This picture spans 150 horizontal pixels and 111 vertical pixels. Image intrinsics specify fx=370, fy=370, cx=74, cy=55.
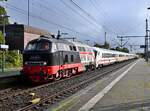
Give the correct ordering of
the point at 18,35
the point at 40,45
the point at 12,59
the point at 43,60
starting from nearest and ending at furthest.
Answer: the point at 43,60, the point at 40,45, the point at 12,59, the point at 18,35

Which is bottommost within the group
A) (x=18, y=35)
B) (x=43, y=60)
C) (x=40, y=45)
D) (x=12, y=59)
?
(x=43, y=60)

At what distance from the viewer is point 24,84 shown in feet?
76.2

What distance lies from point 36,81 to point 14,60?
118 feet

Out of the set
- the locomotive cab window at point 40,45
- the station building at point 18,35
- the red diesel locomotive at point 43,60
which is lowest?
the red diesel locomotive at point 43,60

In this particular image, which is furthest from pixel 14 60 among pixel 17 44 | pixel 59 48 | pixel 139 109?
pixel 139 109

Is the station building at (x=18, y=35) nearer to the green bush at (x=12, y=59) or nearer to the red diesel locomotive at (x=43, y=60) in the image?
the green bush at (x=12, y=59)

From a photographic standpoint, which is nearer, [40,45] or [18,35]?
[40,45]

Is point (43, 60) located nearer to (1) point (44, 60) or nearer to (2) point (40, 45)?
(1) point (44, 60)

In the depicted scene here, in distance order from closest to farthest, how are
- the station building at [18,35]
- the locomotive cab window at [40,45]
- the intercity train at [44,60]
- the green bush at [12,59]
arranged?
the intercity train at [44,60], the locomotive cab window at [40,45], the green bush at [12,59], the station building at [18,35]

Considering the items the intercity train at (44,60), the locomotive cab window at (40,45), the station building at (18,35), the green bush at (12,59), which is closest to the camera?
the intercity train at (44,60)

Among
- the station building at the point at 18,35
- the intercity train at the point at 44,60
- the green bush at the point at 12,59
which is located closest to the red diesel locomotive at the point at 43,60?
the intercity train at the point at 44,60

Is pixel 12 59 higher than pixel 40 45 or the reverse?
the reverse

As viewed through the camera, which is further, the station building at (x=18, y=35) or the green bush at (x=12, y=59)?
the station building at (x=18, y=35)

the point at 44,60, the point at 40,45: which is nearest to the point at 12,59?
the point at 40,45
